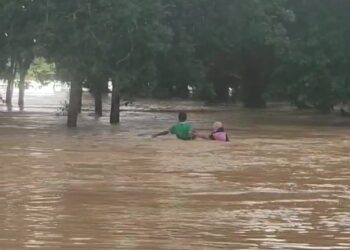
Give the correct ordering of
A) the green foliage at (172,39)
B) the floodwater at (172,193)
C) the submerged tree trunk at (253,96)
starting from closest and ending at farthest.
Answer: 1. the floodwater at (172,193)
2. the green foliage at (172,39)
3. the submerged tree trunk at (253,96)

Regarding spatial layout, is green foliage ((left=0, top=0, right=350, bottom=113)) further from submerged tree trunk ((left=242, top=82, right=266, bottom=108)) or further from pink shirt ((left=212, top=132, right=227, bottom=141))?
submerged tree trunk ((left=242, top=82, right=266, bottom=108))

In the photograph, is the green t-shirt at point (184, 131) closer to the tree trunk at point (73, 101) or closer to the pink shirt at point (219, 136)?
the pink shirt at point (219, 136)

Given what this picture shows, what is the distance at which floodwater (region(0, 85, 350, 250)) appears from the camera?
29.1 ft

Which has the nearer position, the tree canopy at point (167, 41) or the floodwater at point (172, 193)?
the floodwater at point (172, 193)

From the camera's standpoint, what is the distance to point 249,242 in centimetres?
871

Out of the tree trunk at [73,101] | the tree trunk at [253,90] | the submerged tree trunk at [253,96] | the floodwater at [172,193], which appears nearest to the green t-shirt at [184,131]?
the floodwater at [172,193]

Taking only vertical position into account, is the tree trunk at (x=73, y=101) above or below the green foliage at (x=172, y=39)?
below

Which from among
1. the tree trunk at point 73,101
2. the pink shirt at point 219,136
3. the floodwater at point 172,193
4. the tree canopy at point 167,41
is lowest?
the floodwater at point 172,193

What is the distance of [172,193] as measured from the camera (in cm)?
1230

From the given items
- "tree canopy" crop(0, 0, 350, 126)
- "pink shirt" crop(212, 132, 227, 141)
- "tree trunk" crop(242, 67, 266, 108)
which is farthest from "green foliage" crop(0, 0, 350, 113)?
"tree trunk" crop(242, 67, 266, 108)

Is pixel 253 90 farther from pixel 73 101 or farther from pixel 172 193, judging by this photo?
pixel 172 193

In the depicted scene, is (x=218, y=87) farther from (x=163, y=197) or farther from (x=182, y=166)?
(x=163, y=197)

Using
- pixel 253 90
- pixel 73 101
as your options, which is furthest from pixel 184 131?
pixel 253 90

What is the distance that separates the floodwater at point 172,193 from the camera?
8883 millimetres
